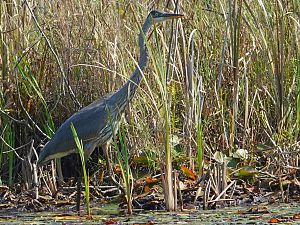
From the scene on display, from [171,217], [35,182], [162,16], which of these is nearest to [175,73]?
[162,16]

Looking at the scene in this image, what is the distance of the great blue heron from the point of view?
18.7ft

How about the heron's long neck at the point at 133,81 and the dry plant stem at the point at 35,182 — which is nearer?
the dry plant stem at the point at 35,182

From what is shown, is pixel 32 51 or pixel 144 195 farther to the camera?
pixel 32 51

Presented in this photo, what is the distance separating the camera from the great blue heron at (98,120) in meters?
5.71

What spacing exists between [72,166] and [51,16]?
1.35m

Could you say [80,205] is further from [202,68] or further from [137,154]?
[202,68]

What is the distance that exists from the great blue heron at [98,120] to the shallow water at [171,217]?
0.65 metres

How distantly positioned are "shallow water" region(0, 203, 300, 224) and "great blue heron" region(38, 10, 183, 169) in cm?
65

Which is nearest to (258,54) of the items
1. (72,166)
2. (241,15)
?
(241,15)

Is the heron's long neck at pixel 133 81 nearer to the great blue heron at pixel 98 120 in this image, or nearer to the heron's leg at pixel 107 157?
the great blue heron at pixel 98 120

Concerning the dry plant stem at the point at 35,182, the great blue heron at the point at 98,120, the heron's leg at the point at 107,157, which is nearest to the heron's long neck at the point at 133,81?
the great blue heron at the point at 98,120

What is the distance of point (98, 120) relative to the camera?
5941 mm

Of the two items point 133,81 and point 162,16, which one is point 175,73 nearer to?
point 133,81

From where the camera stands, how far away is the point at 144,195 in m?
5.39
